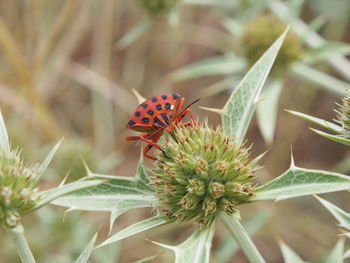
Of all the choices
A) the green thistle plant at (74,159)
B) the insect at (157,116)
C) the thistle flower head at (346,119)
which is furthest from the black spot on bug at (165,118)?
the green thistle plant at (74,159)

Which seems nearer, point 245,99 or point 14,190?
point 14,190

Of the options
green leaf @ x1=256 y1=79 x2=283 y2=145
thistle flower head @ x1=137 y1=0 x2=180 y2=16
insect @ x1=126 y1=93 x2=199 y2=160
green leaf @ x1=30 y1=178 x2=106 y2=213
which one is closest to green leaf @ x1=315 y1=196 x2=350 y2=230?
insect @ x1=126 y1=93 x2=199 y2=160

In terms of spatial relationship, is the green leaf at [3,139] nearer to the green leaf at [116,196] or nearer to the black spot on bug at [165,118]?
the green leaf at [116,196]

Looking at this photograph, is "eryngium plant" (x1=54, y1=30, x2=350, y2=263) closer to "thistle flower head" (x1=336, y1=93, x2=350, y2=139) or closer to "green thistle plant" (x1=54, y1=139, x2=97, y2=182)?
"thistle flower head" (x1=336, y1=93, x2=350, y2=139)

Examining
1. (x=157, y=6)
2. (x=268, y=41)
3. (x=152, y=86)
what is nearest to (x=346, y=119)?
(x=268, y=41)

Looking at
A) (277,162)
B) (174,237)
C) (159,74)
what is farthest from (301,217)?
(159,74)

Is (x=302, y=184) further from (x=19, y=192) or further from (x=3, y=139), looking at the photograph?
(x=3, y=139)

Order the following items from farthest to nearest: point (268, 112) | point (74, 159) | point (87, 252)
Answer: point (74, 159) < point (268, 112) < point (87, 252)
